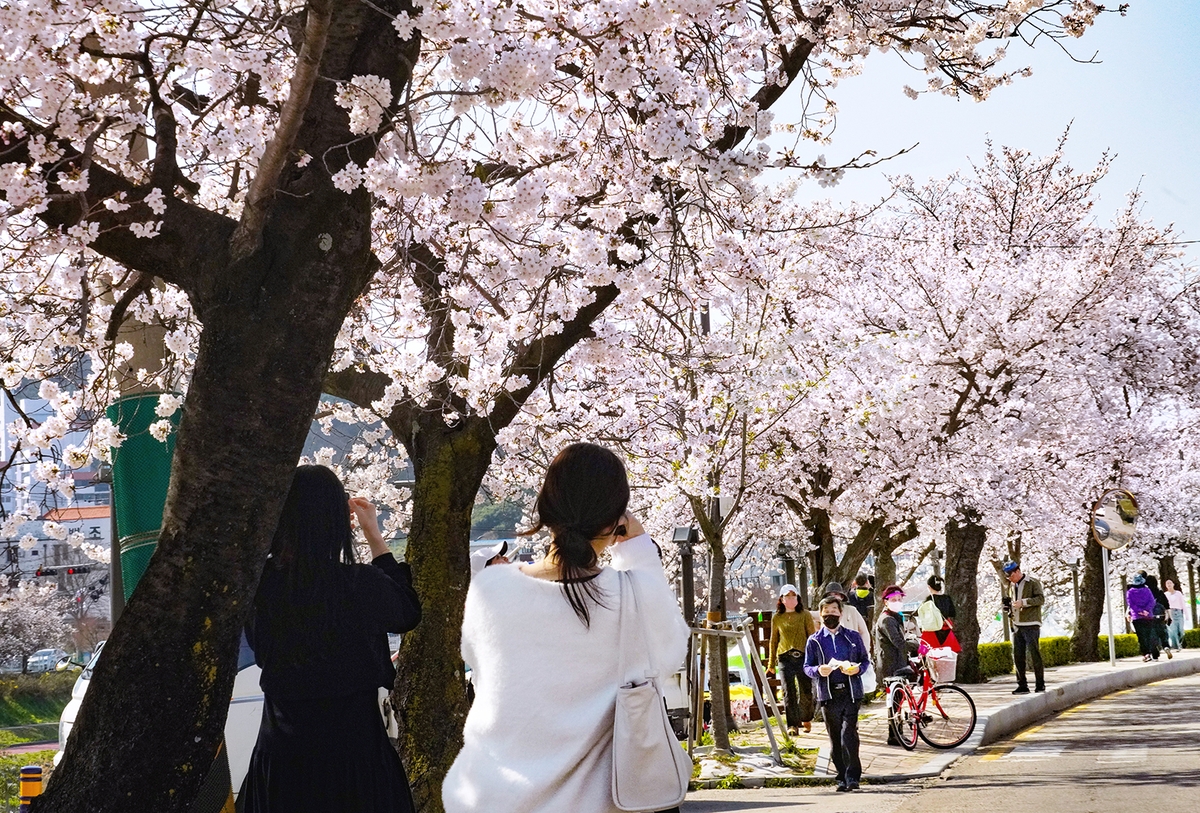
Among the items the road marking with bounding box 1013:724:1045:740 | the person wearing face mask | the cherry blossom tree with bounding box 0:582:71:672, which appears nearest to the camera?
the person wearing face mask

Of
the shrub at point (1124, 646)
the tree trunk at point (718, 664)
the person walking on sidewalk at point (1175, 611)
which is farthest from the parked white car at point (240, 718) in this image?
the person walking on sidewalk at point (1175, 611)

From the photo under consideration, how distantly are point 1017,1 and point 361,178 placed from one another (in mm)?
5752

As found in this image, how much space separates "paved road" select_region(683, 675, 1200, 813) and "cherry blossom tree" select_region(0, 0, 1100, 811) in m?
3.43

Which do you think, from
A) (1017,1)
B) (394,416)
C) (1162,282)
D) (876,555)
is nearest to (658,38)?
(1017,1)

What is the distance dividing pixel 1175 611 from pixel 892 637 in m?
21.6

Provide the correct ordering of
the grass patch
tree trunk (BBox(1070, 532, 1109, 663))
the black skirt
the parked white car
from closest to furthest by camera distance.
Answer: the black skirt
the parked white car
the grass patch
tree trunk (BBox(1070, 532, 1109, 663))

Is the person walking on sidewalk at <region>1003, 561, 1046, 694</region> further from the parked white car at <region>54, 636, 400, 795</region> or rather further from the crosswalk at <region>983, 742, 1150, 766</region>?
the parked white car at <region>54, 636, 400, 795</region>

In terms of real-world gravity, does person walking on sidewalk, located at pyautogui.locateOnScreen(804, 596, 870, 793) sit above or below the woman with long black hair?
below

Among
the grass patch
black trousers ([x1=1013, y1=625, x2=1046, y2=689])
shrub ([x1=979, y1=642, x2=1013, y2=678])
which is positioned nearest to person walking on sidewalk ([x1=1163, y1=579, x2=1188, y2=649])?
shrub ([x1=979, y1=642, x2=1013, y2=678])

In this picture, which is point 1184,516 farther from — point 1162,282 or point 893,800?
point 893,800

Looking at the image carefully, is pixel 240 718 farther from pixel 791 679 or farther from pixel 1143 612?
pixel 1143 612

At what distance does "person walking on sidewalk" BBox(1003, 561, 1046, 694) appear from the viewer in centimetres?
1758

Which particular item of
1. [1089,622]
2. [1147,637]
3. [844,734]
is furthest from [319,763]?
[1089,622]

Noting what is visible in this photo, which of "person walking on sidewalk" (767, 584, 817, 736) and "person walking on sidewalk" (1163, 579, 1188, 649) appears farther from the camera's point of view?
"person walking on sidewalk" (1163, 579, 1188, 649)
